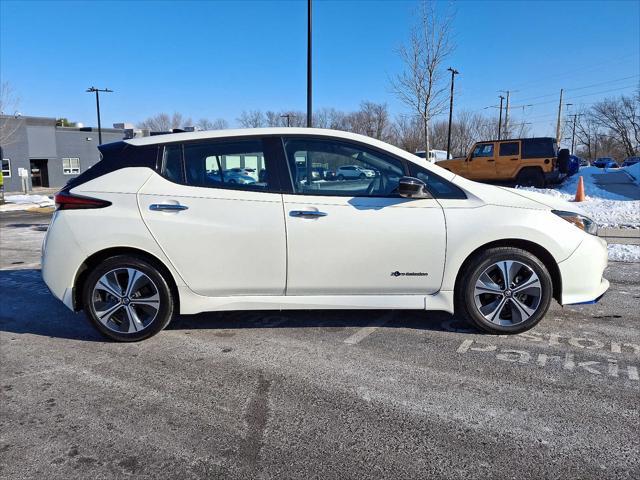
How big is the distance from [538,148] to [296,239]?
1724 centimetres

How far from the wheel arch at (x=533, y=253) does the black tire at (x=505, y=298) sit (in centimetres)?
2

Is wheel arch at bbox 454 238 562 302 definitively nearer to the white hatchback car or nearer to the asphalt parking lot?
the white hatchback car

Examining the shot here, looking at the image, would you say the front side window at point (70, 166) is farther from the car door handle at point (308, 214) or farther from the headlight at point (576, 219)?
the headlight at point (576, 219)

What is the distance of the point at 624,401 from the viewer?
3.02 m

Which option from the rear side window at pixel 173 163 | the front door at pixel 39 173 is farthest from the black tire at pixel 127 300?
the front door at pixel 39 173

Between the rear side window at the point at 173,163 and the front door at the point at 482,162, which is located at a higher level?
the front door at the point at 482,162

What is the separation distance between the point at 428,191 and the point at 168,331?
255cm

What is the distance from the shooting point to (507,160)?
1898 centimetres

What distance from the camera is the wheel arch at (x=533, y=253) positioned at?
13.3 ft

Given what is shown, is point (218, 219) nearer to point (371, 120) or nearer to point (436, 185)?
point (436, 185)

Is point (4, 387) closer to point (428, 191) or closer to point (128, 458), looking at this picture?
point (128, 458)

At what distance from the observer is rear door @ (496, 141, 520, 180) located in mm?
18844

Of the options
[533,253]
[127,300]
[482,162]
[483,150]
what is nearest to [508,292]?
[533,253]

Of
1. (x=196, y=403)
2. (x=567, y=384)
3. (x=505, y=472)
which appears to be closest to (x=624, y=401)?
(x=567, y=384)
